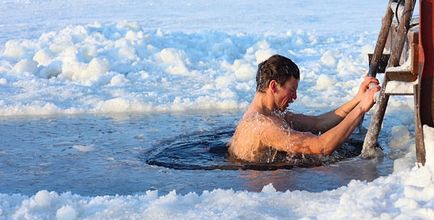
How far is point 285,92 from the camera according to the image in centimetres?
561

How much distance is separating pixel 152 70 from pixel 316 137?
582 centimetres

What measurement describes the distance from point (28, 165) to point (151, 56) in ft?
20.4

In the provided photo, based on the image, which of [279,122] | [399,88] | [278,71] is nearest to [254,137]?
[279,122]

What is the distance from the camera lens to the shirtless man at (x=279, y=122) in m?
5.19

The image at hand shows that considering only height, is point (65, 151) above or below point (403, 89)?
below

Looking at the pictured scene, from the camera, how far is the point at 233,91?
28.6 ft

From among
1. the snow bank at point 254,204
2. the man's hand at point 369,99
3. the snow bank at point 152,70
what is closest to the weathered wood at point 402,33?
the man's hand at point 369,99

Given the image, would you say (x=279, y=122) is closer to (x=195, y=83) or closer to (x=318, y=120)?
(x=318, y=120)

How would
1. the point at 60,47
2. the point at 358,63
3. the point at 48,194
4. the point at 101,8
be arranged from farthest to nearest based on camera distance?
the point at 101,8 → the point at 60,47 → the point at 358,63 → the point at 48,194

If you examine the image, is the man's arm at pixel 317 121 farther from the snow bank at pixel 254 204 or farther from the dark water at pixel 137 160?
the snow bank at pixel 254 204

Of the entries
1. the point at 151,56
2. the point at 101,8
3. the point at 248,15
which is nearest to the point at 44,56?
the point at 151,56

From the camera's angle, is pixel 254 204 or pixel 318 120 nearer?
pixel 254 204

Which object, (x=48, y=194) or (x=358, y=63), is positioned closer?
(x=48, y=194)

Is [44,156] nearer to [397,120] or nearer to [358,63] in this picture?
[397,120]
